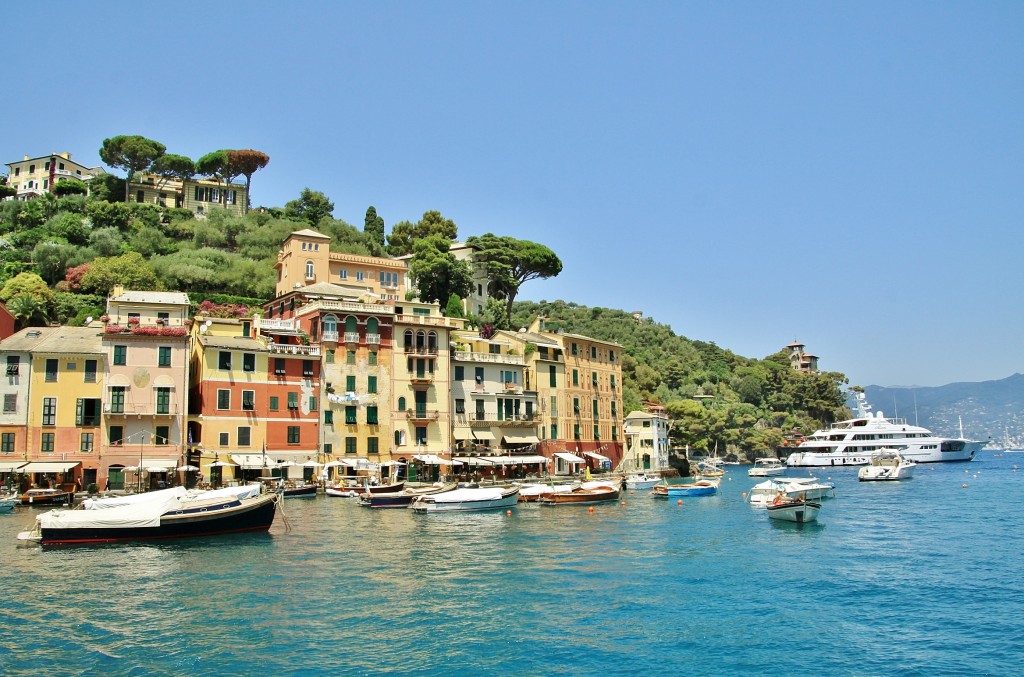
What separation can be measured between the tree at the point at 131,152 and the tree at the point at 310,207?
1609cm

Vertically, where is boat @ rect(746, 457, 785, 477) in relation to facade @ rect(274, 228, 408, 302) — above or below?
below

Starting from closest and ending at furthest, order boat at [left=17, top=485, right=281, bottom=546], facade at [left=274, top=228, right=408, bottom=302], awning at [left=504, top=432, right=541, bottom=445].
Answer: boat at [left=17, top=485, right=281, bottom=546] → awning at [left=504, top=432, right=541, bottom=445] → facade at [left=274, top=228, right=408, bottom=302]

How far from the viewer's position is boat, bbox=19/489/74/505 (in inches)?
1828

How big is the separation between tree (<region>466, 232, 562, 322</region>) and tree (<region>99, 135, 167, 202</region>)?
129ft

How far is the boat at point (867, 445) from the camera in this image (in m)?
111

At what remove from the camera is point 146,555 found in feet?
100

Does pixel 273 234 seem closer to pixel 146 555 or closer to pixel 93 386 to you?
pixel 93 386

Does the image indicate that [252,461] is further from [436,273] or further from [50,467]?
[436,273]

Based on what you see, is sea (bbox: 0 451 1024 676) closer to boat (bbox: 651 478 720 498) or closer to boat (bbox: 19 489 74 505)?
boat (bbox: 19 489 74 505)

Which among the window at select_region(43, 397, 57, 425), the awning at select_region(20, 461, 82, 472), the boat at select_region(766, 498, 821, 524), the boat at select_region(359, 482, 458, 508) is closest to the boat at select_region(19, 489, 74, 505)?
the awning at select_region(20, 461, 82, 472)

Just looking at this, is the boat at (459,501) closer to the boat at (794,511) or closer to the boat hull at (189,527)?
the boat hull at (189,527)

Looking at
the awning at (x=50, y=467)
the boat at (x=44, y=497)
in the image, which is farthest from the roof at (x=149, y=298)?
the boat at (x=44, y=497)

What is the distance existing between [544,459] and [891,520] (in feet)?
93.4

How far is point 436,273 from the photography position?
7856cm
